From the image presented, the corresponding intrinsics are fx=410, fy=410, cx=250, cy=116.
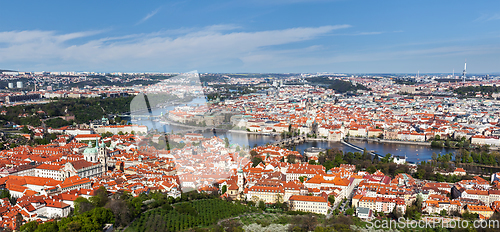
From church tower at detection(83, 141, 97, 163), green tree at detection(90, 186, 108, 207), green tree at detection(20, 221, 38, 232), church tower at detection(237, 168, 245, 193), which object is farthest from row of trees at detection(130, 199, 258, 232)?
church tower at detection(83, 141, 97, 163)

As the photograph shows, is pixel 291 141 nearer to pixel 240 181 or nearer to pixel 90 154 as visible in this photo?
pixel 240 181

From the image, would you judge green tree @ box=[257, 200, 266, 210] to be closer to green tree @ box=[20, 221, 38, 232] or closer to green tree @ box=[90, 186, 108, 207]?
green tree @ box=[90, 186, 108, 207]

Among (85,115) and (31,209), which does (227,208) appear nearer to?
(31,209)

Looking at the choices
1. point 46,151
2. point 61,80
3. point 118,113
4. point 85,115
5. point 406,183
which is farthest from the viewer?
point 61,80

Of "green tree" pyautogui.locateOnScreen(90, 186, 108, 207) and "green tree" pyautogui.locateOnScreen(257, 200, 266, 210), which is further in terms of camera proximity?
"green tree" pyautogui.locateOnScreen(257, 200, 266, 210)

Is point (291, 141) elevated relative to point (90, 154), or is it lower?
lower

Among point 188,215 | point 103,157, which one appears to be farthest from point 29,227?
point 103,157

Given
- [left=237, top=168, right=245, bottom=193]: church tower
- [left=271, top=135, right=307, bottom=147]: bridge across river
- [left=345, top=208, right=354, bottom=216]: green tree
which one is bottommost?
[left=271, top=135, right=307, bottom=147]: bridge across river

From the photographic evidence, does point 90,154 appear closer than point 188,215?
No

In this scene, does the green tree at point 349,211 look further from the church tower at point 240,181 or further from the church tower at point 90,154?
the church tower at point 90,154

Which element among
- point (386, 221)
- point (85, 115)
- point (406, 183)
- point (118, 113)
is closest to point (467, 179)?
point (406, 183)

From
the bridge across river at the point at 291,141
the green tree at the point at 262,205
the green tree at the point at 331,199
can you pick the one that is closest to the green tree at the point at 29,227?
the green tree at the point at 262,205
